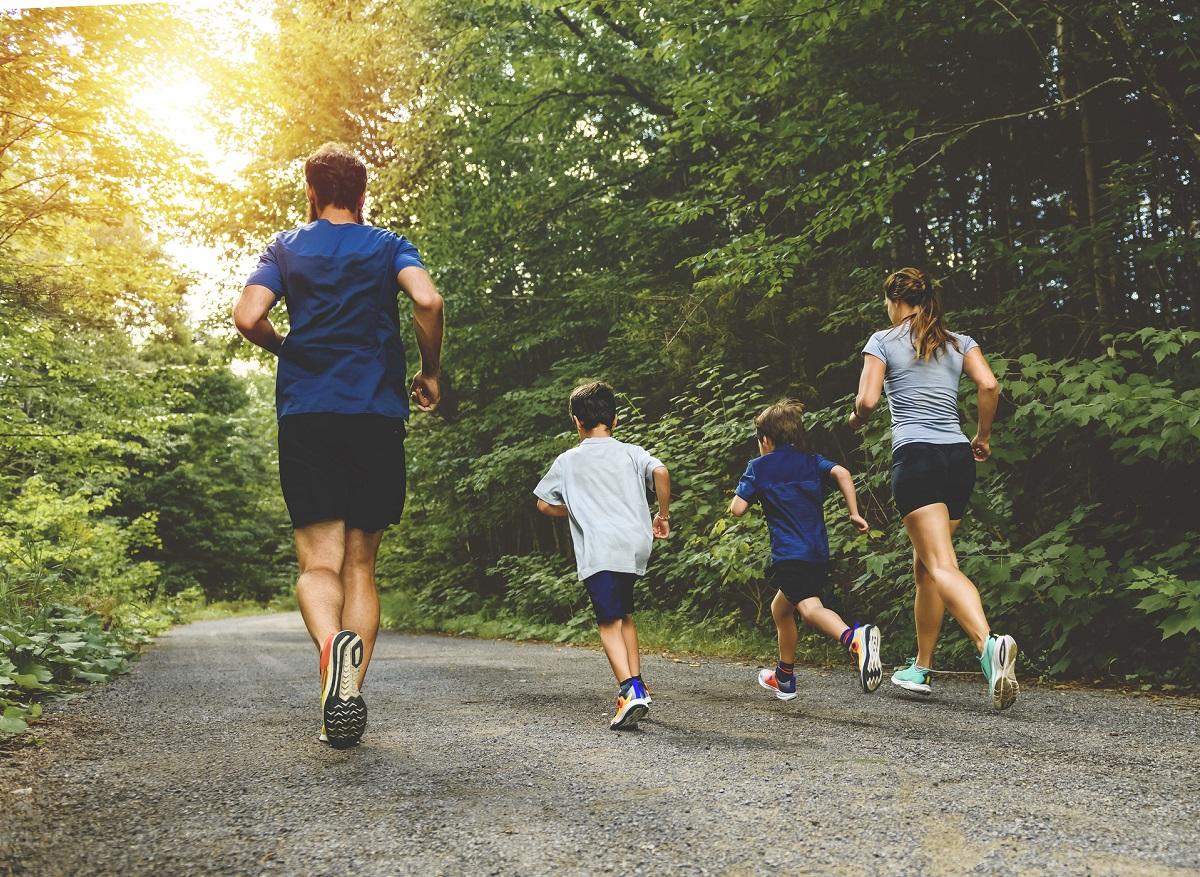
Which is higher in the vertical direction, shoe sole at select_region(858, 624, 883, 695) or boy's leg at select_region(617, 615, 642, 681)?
boy's leg at select_region(617, 615, 642, 681)

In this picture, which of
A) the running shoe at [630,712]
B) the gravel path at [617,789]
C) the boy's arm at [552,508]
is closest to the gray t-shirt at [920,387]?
the gravel path at [617,789]

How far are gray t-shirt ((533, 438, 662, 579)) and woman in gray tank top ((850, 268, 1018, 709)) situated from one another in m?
1.21

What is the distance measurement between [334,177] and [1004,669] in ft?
11.6

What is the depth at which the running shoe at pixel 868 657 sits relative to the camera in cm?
461

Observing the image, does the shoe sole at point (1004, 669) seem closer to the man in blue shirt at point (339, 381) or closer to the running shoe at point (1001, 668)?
the running shoe at point (1001, 668)

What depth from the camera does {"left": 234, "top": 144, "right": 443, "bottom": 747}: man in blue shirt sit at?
11.5ft

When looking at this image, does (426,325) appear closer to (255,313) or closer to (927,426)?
(255,313)

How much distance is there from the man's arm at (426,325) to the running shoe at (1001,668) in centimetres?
262

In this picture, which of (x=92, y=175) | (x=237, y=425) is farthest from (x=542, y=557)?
(x=237, y=425)

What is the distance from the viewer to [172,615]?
2177 centimetres

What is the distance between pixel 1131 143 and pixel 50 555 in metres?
10.2

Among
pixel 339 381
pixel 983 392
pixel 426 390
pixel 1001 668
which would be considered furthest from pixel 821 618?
pixel 339 381

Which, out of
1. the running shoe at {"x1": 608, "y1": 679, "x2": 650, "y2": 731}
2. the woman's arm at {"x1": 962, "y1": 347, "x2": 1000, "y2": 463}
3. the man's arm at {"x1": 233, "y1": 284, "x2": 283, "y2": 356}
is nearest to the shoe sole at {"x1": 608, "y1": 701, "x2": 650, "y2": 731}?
the running shoe at {"x1": 608, "y1": 679, "x2": 650, "y2": 731}

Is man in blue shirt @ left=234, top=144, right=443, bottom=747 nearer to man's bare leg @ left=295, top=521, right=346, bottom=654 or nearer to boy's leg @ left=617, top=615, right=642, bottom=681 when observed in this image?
man's bare leg @ left=295, top=521, right=346, bottom=654
